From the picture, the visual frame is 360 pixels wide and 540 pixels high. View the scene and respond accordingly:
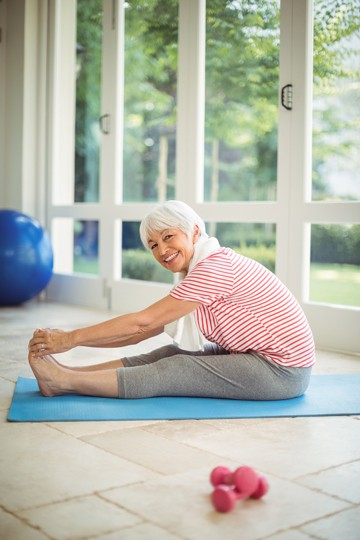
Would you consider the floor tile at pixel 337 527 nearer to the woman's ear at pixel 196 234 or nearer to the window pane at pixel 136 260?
the woman's ear at pixel 196 234

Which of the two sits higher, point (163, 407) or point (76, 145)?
point (76, 145)

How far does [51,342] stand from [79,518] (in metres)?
0.95

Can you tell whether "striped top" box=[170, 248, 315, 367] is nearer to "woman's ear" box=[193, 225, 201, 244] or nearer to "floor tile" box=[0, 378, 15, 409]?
"woman's ear" box=[193, 225, 201, 244]

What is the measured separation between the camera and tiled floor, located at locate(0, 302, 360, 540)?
1527 mm

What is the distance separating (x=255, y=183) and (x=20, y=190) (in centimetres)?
481

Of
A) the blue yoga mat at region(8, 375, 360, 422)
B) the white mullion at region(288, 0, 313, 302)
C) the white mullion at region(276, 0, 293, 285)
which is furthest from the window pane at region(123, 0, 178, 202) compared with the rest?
the blue yoga mat at region(8, 375, 360, 422)

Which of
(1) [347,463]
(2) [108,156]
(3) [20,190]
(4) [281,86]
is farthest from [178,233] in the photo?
(3) [20,190]

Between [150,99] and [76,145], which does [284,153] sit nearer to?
[76,145]

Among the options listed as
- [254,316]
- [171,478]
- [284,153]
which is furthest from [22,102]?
[171,478]

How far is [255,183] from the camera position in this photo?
1009 cm

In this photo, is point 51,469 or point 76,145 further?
point 76,145

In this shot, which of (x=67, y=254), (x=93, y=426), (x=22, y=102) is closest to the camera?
(x=93, y=426)

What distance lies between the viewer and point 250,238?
841cm

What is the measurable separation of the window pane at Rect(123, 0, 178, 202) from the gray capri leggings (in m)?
2.97
